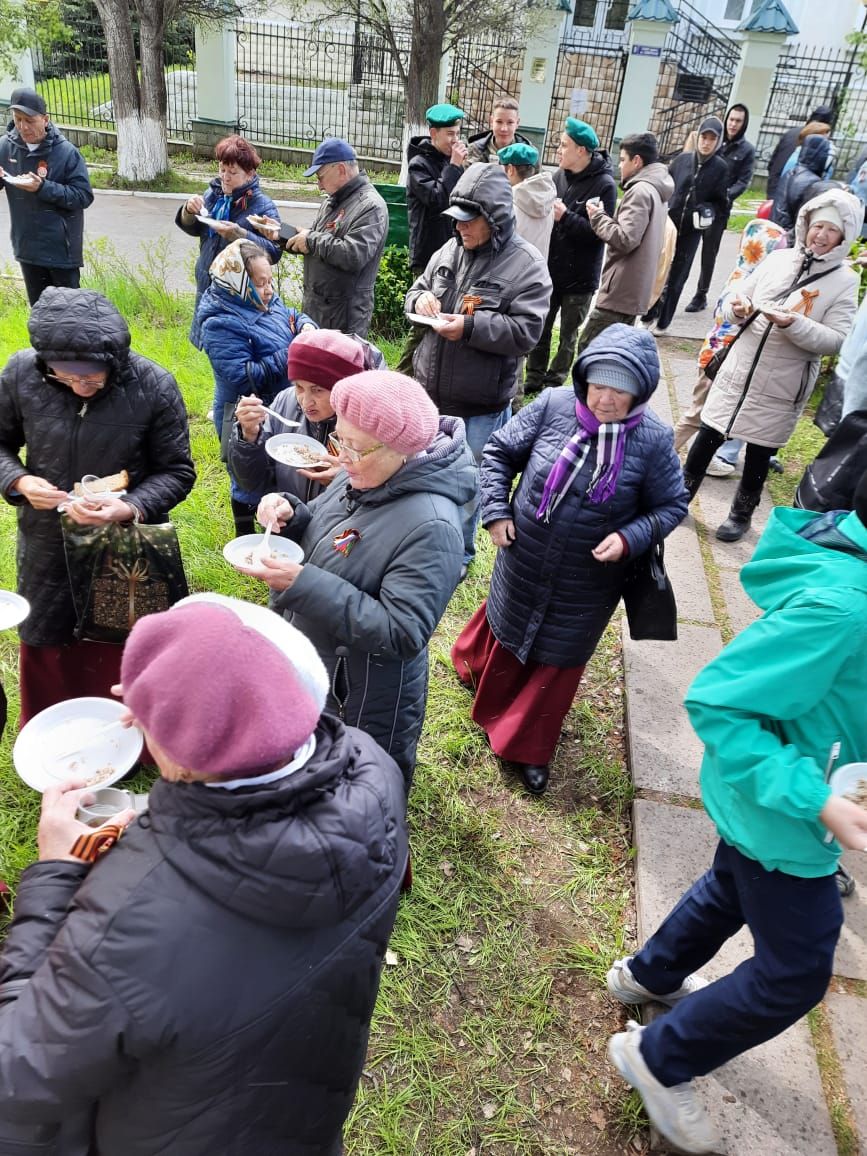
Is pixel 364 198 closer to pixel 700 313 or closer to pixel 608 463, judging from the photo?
pixel 608 463

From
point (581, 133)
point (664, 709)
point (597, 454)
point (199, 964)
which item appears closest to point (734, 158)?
point (581, 133)

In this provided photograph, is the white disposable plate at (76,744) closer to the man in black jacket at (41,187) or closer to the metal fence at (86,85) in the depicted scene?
the man in black jacket at (41,187)

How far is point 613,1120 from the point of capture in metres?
2.46

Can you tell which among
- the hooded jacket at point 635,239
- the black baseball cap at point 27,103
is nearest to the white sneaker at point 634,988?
the hooded jacket at point 635,239

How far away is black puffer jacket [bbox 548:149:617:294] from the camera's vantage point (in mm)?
6621

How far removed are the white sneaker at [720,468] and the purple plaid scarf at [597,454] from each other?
3.55m

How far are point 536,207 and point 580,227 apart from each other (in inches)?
27.4

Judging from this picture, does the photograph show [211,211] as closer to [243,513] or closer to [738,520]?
Answer: [243,513]

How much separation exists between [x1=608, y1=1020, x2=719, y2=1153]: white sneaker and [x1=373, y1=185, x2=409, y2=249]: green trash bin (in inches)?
288

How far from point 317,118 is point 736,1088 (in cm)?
2146

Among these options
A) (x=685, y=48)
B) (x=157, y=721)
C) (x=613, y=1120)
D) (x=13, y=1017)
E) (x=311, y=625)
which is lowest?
(x=613, y=1120)

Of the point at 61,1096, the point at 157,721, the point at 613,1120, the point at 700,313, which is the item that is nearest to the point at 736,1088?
the point at 613,1120

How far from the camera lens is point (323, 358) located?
2963 millimetres

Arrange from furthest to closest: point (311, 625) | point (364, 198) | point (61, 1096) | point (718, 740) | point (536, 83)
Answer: point (536, 83) < point (364, 198) < point (311, 625) < point (718, 740) < point (61, 1096)
